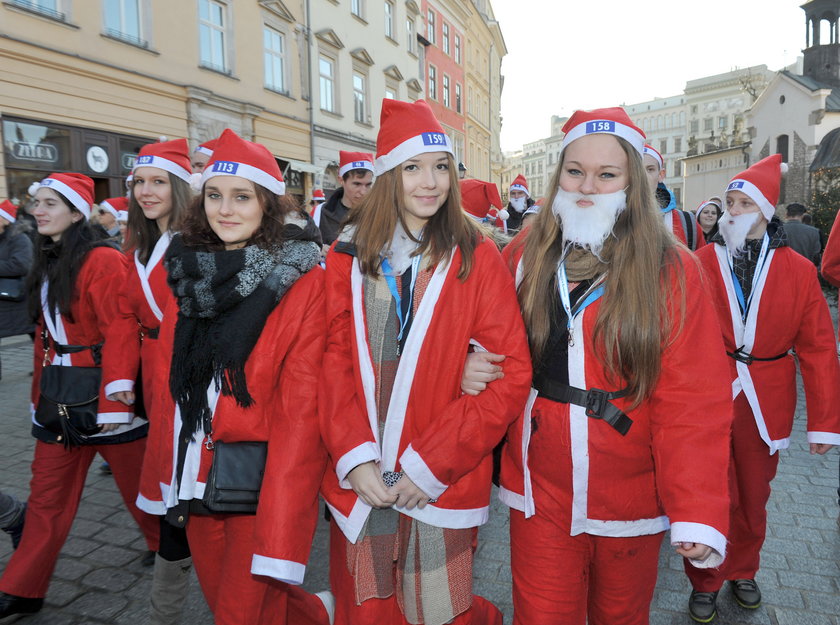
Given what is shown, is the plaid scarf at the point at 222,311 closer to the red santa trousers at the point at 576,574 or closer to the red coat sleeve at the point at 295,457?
the red coat sleeve at the point at 295,457

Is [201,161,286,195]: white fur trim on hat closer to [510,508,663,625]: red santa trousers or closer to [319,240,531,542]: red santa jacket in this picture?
[319,240,531,542]: red santa jacket

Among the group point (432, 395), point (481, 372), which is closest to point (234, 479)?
point (432, 395)

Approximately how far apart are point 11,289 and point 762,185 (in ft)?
24.3

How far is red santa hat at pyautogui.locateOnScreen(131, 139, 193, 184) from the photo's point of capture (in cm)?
338

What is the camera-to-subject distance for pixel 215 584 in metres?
2.37

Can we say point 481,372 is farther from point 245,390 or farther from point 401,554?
point 245,390

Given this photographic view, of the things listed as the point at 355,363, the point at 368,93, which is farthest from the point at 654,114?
the point at 355,363

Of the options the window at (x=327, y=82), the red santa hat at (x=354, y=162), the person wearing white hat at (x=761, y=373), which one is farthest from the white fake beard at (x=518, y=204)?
the window at (x=327, y=82)

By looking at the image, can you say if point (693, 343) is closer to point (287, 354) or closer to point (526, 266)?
point (526, 266)

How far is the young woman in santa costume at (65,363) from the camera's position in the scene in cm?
306

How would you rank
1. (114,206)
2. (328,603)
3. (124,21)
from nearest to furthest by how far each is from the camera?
1. (328,603)
2. (114,206)
3. (124,21)

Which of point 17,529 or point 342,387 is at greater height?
point 342,387

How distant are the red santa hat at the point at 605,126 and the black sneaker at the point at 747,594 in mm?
2341

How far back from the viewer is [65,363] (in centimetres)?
325
